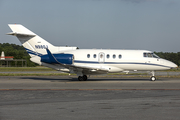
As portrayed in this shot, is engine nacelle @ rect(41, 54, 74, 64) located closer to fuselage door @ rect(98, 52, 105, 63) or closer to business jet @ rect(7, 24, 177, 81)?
business jet @ rect(7, 24, 177, 81)

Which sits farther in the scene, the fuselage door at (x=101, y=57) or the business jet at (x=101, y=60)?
the fuselage door at (x=101, y=57)

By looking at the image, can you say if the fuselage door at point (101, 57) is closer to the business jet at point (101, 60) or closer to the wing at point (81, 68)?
the business jet at point (101, 60)

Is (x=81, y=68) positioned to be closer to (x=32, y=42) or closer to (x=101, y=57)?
(x=101, y=57)

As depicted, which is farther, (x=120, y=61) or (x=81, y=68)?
(x=120, y=61)

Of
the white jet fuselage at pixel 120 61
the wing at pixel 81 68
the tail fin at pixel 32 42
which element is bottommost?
the wing at pixel 81 68

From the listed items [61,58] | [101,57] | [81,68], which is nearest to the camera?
[81,68]

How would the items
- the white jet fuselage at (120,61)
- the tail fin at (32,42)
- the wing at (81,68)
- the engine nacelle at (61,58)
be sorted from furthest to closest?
1. the tail fin at (32,42)
2. the white jet fuselage at (120,61)
3. the engine nacelle at (61,58)
4. the wing at (81,68)


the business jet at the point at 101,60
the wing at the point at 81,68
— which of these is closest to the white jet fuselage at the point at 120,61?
the business jet at the point at 101,60

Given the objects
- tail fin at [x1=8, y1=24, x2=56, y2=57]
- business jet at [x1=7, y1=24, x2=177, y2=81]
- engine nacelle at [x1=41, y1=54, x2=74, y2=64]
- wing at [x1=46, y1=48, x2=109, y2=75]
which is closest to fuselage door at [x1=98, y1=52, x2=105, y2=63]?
business jet at [x1=7, y1=24, x2=177, y2=81]

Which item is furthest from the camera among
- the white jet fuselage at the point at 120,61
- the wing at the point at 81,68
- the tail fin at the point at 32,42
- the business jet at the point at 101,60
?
the tail fin at the point at 32,42

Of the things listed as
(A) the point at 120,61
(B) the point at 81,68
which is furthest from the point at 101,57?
(B) the point at 81,68

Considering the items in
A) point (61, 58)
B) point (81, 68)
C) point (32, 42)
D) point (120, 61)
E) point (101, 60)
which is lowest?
point (81, 68)

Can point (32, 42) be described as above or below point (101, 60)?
above

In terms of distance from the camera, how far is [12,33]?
2556cm
